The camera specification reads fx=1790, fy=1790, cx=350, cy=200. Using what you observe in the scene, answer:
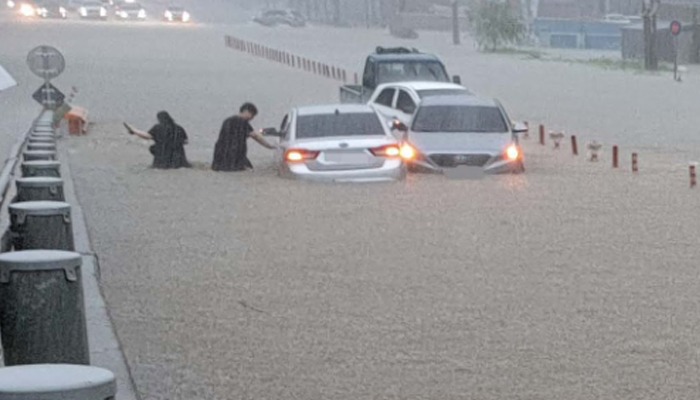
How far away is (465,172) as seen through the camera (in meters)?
24.4

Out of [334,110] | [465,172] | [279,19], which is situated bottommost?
[279,19]

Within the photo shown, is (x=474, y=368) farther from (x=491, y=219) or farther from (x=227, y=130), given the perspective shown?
(x=227, y=130)

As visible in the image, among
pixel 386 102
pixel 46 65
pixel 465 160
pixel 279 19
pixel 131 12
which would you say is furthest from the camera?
pixel 131 12

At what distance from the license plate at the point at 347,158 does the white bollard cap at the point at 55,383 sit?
18.0 metres

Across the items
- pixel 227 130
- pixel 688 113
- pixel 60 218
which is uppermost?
pixel 60 218

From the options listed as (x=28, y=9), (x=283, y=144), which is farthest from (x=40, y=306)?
(x=28, y=9)

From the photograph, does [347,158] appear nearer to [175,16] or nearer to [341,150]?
[341,150]

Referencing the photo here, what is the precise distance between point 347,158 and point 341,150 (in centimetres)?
→ 15

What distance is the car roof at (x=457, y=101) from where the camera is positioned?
26.3 m

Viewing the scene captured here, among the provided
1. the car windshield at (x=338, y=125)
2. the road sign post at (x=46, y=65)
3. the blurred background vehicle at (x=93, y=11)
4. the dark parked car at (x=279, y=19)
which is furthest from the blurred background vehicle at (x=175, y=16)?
the car windshield at (x=338, y=125)

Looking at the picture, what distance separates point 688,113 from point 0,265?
116ft

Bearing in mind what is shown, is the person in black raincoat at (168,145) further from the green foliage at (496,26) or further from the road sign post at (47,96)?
the green foliage at (496,26)

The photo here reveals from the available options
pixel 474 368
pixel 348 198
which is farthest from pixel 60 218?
pixel 348 198

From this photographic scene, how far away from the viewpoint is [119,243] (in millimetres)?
17141
